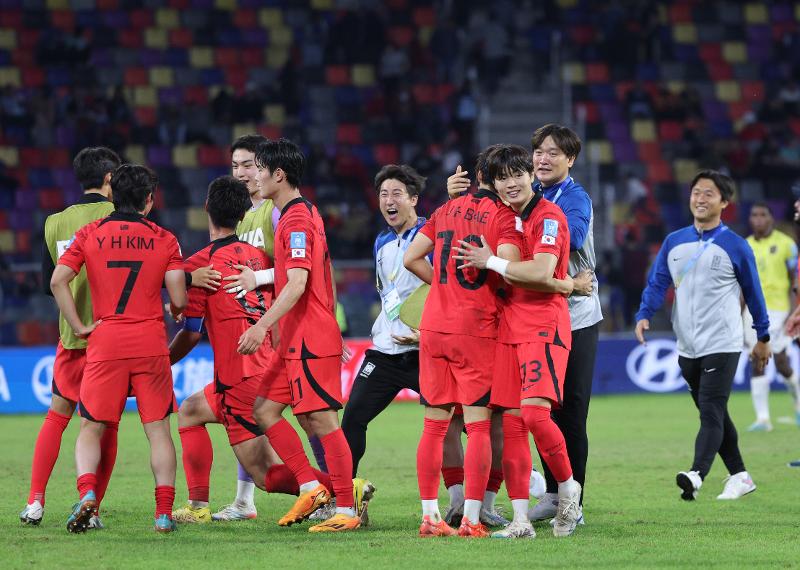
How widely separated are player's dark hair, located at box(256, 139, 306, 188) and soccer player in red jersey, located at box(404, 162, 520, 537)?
0.96 meters

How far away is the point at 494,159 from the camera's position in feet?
22.0

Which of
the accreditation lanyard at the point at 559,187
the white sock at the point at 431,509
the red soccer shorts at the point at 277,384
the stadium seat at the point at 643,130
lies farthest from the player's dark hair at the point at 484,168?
the stadium seat at the point at 643,130

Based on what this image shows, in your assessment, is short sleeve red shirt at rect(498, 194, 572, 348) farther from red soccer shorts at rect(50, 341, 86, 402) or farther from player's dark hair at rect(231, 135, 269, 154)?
red soccer shorts at rect(50, 341, 86, 402)

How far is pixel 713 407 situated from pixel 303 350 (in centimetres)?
321

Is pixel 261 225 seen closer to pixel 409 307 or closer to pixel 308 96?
pixel 409 307

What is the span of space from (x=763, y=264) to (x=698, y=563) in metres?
8.15

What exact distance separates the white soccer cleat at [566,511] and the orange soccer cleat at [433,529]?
0.59m

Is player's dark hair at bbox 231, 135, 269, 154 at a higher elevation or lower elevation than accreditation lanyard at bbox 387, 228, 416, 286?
higher

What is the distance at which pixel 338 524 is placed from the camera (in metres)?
7.03

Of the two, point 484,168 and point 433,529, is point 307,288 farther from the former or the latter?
point 433,529

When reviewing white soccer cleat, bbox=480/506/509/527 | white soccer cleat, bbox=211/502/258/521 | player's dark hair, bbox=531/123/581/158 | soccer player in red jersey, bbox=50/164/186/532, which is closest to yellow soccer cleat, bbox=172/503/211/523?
white soccer cleat, bbox=211/502/258/521

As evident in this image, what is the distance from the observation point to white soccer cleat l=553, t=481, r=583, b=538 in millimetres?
6832

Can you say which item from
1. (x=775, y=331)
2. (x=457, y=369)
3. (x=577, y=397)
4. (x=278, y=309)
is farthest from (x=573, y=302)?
(x=775, y=331)

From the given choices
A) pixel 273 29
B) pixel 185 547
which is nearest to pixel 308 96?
pixel 273 29
